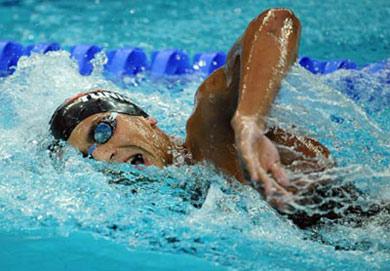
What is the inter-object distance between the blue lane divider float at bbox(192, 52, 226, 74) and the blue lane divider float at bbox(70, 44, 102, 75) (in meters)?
0.64

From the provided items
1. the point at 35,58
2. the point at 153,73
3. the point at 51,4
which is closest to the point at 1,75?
the point at 35,58

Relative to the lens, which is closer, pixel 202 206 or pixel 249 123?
pixel 249 123

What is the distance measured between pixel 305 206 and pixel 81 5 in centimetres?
454

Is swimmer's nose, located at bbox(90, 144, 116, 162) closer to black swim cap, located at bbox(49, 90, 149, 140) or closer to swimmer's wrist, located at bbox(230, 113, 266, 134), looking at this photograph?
black swim cap, located at bbox(49, 90, 149, 140)

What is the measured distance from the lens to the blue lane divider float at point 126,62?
4.23 meters

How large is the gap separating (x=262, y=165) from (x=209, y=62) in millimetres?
2863

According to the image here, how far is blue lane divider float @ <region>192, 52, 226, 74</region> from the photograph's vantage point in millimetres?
4162

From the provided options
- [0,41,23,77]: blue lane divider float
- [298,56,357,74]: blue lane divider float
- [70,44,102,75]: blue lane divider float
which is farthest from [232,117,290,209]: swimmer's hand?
[0,41,23,77]: blue lane divider float

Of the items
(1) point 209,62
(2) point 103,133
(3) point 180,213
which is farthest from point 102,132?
(1) point 209,62

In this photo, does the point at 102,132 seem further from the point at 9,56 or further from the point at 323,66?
the point at 9,56

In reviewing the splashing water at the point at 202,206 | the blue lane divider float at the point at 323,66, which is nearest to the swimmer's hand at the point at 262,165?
the splashing water at the point at 202,206

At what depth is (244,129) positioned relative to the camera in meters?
1.44

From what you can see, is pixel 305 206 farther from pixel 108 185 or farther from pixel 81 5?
pixel 81 5

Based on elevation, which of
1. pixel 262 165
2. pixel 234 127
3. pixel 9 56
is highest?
pixel 9 56
